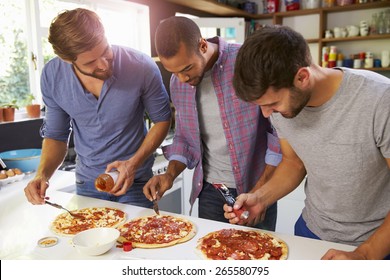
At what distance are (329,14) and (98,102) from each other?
4.26 metres

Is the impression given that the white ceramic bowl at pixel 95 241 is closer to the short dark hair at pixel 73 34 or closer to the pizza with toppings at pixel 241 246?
A: the pizza with toppings at pixel 241 246

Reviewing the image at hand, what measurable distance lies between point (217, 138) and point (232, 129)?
0.11 m

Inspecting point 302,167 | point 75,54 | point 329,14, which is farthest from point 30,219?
point 329,14

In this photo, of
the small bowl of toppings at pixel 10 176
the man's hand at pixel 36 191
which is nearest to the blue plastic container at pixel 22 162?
the small bowl of toppings at pixel 10 176

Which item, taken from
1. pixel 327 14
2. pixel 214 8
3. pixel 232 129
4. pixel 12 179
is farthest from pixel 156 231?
pixel 327 14

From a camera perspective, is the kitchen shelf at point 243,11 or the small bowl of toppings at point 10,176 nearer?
the small bowl of toppings at point 10,176

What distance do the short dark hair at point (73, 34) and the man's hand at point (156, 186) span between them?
2.09ft

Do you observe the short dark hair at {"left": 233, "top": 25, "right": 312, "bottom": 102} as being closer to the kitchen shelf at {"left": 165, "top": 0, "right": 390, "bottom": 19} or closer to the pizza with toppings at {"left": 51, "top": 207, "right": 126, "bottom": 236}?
the pizza with toppings at {"left": 51, "top": 207, "right": 126, "bottom": 236}

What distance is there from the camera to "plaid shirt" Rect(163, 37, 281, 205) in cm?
169

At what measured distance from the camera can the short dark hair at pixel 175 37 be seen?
1.45 metres

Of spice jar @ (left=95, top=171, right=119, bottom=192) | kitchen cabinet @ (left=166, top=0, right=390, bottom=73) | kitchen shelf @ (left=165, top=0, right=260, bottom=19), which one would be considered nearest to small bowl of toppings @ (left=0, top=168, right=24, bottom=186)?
spice jar @ (left=95, top=171, right=119, bottom=192)

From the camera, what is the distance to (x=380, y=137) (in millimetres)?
1103

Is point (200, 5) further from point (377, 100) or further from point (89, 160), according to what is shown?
point (377, 100)

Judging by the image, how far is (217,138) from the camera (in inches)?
69.6
